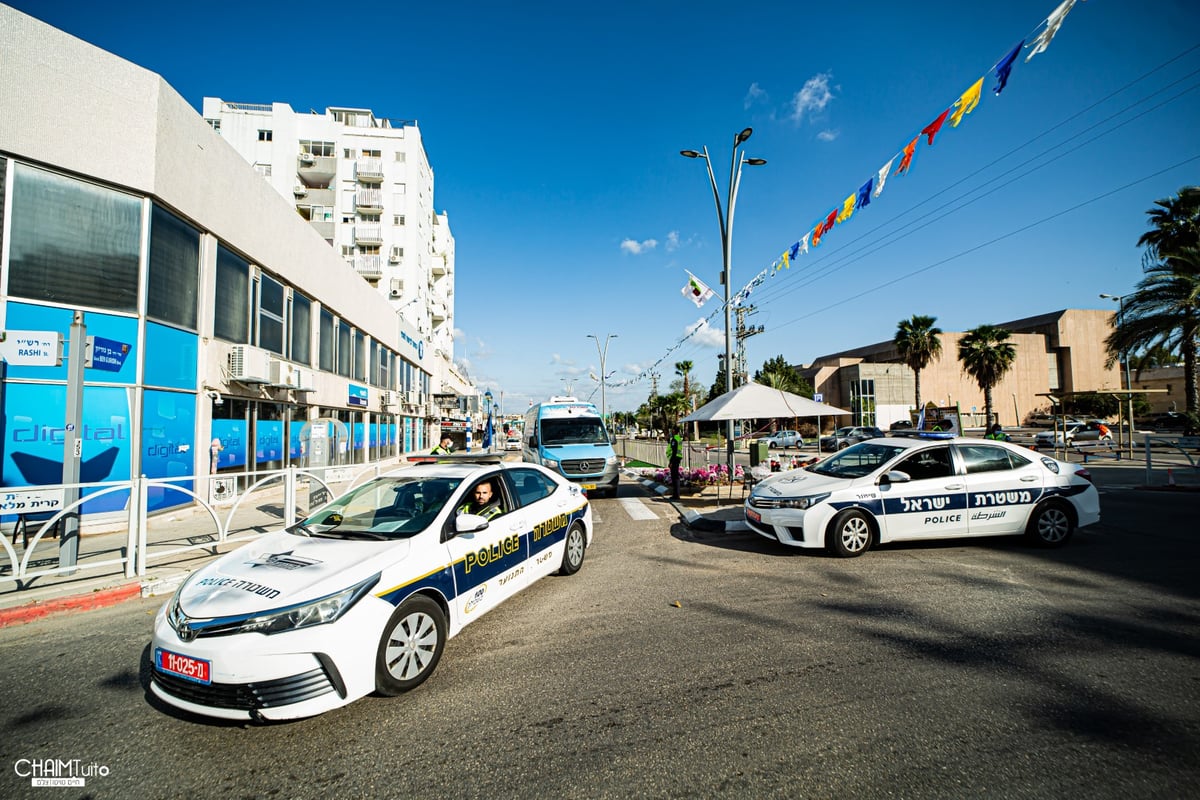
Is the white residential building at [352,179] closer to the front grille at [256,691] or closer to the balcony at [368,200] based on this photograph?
the balcony at [368,200]

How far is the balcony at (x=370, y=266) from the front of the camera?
4344 cm

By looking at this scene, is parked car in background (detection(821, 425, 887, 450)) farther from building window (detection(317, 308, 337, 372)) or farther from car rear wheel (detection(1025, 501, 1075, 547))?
building window (detection(317, 308, 337, 372))

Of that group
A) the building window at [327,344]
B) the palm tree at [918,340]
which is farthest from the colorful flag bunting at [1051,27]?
the palm tree at [918,340]

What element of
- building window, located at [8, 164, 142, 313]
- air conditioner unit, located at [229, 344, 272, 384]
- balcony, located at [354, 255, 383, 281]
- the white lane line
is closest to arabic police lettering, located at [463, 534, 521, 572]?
the white lane line

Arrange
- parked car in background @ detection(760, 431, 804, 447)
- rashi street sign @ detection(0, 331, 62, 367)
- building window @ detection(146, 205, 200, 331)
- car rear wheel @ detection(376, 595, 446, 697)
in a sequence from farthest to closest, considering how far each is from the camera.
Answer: parked car in background @ detection(760, 431, 804, 447)
building window @ detection(146, 205, 200, 331)
rashi street sign @ detection(0, 331, 62, 367)
car rear wheel @ detection(376, 595, 446, 697)

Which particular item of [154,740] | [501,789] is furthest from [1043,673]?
[154,740]

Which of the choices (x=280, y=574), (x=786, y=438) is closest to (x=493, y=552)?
(x=280, y=574)

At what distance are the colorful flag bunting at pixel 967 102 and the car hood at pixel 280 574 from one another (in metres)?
9.41

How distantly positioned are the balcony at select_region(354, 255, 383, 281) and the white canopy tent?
128ft

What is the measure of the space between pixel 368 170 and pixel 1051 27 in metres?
48.9

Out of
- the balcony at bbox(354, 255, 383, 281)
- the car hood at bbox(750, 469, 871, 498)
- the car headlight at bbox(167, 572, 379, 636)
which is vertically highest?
the balcony at bbox(354, 255, 383, 281)

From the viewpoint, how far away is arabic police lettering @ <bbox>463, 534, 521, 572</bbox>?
4.30 metres

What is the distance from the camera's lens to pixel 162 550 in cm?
723

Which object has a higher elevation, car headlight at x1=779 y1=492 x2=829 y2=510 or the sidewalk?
car headlight at x1=779 y1=492 x2=829 y2=510
